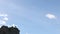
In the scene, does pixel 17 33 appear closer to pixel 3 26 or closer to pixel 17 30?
pixel 17 30

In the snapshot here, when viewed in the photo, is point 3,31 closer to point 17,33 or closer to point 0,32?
point 0,32

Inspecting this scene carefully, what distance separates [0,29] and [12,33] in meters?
4.80

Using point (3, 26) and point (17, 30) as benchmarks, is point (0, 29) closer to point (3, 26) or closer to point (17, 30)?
point (3, 26)

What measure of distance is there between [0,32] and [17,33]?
6.92 m

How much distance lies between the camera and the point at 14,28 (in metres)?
80.2

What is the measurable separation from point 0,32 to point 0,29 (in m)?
1.18

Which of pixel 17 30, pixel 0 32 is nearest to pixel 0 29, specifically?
pixel 0 32

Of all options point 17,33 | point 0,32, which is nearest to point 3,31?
point 0,32

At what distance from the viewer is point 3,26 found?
7769 cm

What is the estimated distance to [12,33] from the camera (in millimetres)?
79375

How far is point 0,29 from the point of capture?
3068 inches

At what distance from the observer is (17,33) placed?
265ft

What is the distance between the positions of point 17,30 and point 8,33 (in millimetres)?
4294

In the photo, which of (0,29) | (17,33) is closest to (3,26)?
(0,29)
